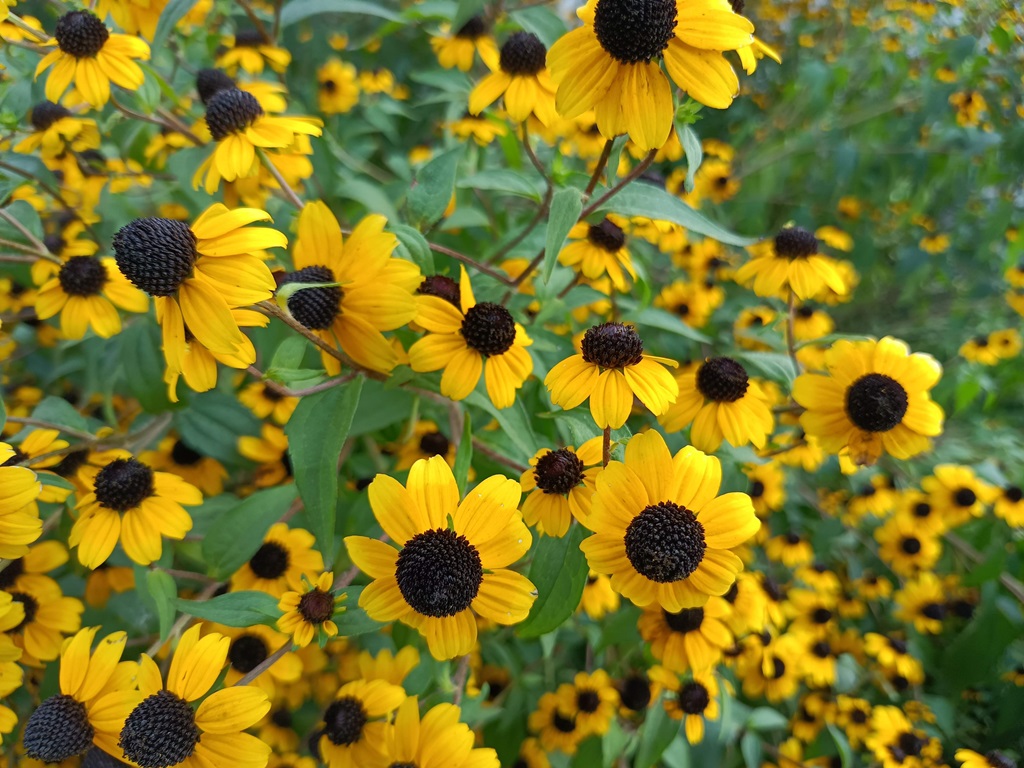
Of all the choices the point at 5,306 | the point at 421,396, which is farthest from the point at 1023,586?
the point at 5,306

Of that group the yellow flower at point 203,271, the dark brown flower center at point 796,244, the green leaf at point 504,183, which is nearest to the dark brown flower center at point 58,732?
the yellow flower at point 203,271

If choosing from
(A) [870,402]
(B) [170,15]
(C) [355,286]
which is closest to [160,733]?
(C) [355,286]

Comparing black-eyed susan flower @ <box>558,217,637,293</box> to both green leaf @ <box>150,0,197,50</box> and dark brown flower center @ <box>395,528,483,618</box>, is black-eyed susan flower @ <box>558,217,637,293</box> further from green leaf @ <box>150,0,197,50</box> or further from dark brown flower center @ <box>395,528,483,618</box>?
green leaf @ <box>150,0,197,50</box>

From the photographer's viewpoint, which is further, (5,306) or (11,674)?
(5,306)

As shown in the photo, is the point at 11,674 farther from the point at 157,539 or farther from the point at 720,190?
the point at 720,190

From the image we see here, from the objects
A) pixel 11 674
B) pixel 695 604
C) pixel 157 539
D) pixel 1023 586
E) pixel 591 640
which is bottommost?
pixel 591 640

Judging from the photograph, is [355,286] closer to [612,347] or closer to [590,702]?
[612,347]

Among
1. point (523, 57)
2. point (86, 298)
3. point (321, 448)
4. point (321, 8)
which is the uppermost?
point (523, 57)
